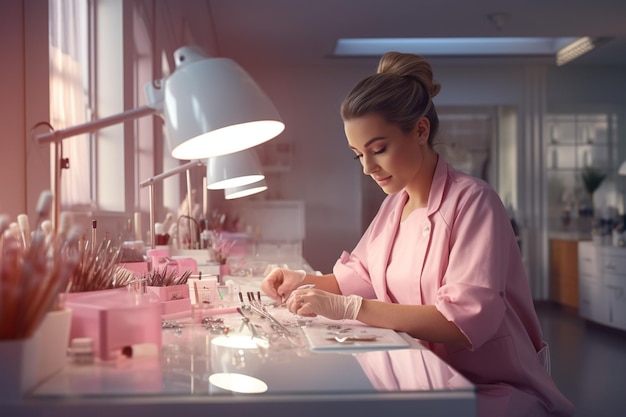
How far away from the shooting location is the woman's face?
70.6 inches

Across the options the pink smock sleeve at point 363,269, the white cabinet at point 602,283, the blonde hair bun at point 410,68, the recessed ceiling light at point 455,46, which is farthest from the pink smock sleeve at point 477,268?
the recessed ceiling light at point 455,46

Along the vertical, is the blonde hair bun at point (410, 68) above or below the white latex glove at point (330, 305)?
above

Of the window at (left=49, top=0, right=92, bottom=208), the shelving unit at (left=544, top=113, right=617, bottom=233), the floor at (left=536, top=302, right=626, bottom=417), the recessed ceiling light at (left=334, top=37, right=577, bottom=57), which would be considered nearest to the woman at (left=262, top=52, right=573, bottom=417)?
the window at (left=49, top=0, right=92, bottom=208)

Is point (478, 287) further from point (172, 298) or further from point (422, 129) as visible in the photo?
point (172, 298)

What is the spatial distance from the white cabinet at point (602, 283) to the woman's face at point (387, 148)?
4.79 m

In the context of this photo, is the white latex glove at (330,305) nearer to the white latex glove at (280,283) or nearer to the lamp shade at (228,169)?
the white latex glove at (280,283)

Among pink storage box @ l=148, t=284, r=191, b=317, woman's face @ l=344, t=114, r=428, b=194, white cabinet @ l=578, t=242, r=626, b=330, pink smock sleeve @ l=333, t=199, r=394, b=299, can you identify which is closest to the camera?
pink storage box @ l=148, t=284, r=191, b=317

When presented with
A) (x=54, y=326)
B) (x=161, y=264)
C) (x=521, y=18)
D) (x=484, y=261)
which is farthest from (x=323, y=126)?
(x=54, y=326)

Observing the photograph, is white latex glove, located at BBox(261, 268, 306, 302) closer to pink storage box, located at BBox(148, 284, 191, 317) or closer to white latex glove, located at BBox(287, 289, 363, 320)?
pink storage box, located at BBox(148, 284, 191, 317)

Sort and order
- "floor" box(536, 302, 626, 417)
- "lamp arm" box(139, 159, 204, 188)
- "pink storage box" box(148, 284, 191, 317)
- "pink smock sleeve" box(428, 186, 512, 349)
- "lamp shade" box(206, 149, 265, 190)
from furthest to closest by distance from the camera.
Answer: "floor" box(536, 302, 626, 417)
"lamp shade" box(206, 149, 265, 190)
"lamp arm" box(139, 159, 204, 188)
"pink storage box" box(148, 284, 191, 317)
"pink smock sleeve" box(428, 186, 512, 349)

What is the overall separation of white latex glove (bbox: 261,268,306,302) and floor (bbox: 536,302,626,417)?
2.18m

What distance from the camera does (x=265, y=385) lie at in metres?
0.99

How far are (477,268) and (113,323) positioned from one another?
2.64 feet

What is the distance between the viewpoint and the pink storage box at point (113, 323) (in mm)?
1106
